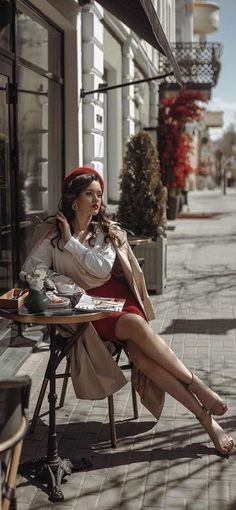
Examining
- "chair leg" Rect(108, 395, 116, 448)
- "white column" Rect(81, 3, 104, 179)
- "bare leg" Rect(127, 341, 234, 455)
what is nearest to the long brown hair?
"bare leg" Rect(127, 341, 234, 455)

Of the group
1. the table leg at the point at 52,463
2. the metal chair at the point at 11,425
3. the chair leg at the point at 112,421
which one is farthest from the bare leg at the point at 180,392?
the metal chair at the point at 11,425

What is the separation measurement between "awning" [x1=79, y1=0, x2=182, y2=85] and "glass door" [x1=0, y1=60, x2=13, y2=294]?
1.20 meters

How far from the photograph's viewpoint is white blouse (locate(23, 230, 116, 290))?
14.1 ft

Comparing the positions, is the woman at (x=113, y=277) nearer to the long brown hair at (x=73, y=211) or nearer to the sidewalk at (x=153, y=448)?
the long brown hair at (x=73, y=211)

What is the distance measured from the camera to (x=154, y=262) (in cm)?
891

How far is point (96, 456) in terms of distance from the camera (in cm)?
415

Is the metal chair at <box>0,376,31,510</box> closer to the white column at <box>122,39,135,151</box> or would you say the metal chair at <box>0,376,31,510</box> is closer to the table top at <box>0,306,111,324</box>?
the table top at <box>0,306,111,324</box>

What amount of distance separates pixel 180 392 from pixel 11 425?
1800mm

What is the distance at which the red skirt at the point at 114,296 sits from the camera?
168 inches

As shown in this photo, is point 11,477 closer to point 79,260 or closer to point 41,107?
point 79,260

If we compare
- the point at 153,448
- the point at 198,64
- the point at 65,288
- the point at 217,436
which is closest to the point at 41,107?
the point at 65,288

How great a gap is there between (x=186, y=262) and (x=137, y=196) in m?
3.16

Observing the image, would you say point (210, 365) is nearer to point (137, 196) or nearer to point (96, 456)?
point (96, 456)

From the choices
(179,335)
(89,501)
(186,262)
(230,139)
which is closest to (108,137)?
(186,262)
